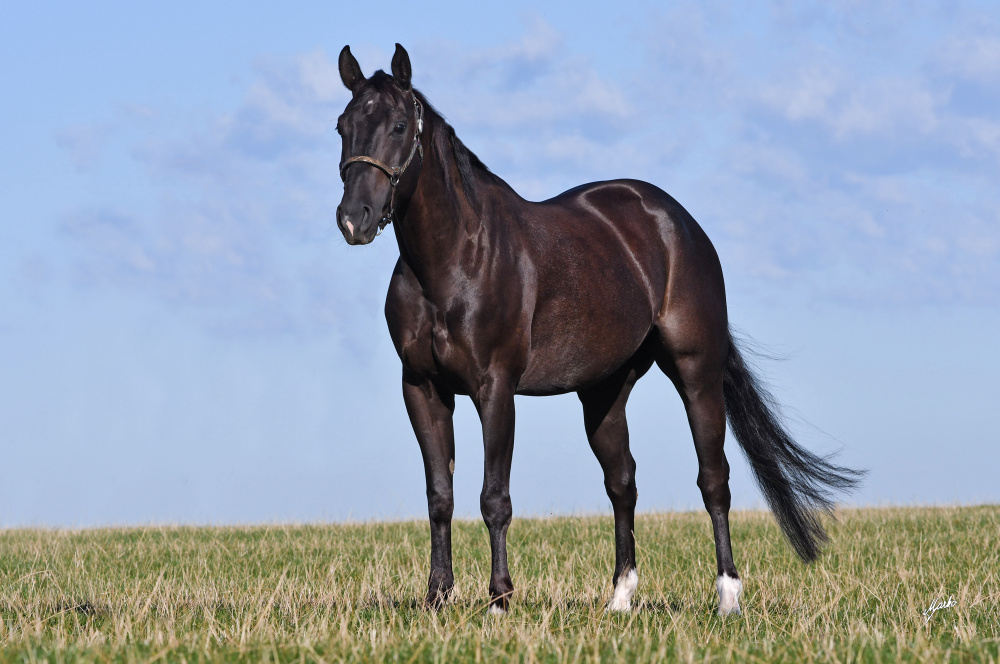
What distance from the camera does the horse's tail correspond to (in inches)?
328

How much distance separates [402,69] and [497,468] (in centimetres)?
243

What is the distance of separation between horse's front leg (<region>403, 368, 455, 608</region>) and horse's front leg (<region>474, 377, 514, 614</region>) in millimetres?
368

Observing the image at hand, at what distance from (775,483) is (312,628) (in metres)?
4.70

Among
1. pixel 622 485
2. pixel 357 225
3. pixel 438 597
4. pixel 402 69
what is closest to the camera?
pixel 357 225

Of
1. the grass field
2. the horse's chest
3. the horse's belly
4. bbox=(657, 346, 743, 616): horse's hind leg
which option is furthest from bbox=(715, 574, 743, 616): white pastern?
the horse's chest

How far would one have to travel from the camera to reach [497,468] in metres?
5.92

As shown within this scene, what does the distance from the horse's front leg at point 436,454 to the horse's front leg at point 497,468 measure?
1.21ft

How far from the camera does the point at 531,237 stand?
21.7 ft

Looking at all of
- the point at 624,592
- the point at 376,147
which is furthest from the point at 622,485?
the point at 376,147

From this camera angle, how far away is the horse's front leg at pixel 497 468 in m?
5.89

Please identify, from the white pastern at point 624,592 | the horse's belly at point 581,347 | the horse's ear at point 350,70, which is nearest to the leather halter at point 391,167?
the horse's ear at point 350,70

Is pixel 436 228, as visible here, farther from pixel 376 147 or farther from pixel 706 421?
pixel 706 421

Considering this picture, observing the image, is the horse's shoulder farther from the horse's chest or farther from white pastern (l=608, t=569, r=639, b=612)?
white pastern (l=608, t=569, r=639, b=612)

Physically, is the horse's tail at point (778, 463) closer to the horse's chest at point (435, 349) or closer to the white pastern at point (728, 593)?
the white pastern at point (728, 593)
